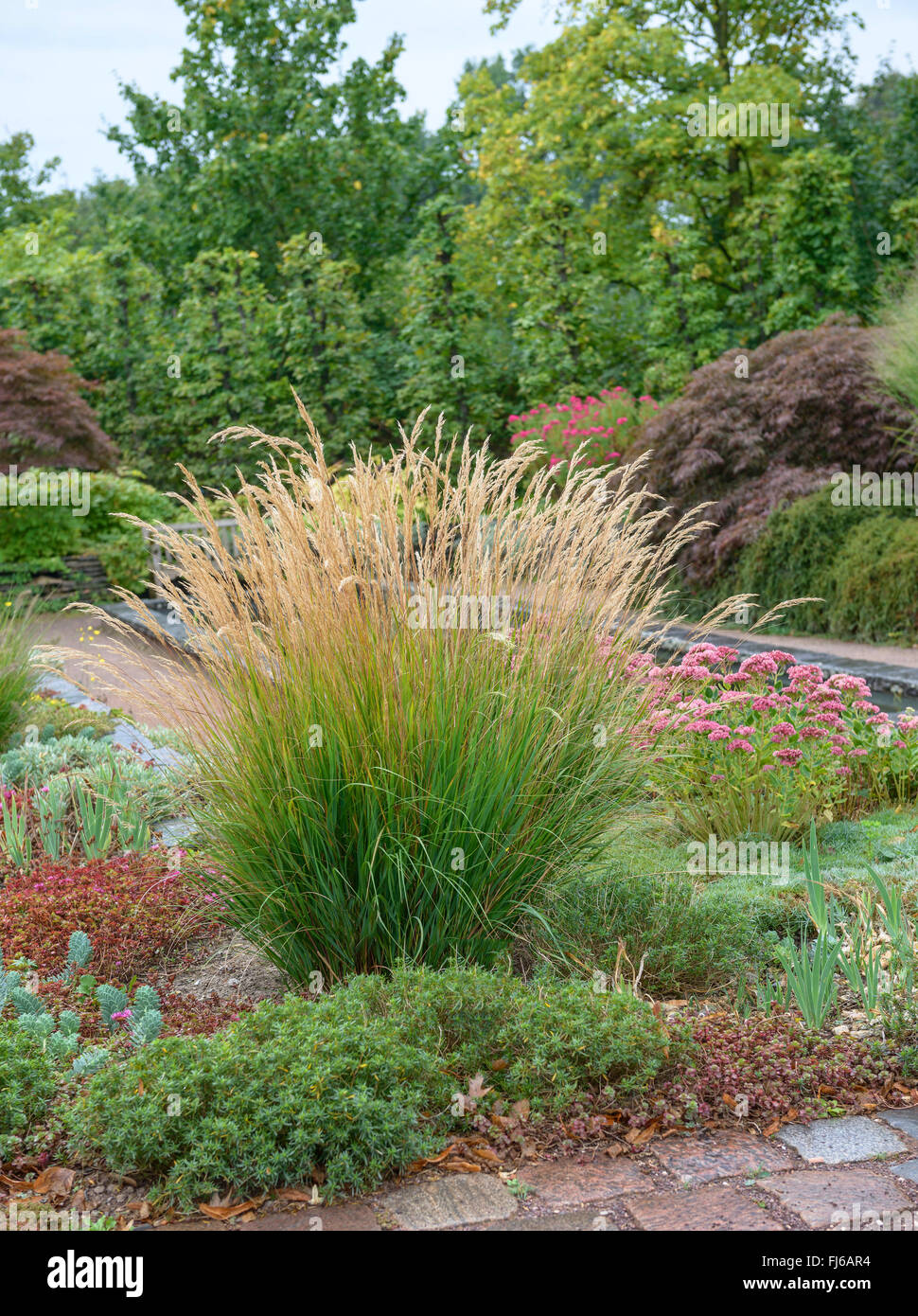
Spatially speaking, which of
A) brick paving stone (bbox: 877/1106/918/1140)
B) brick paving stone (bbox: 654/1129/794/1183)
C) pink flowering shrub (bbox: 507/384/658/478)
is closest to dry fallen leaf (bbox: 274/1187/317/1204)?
brick paving stone (bbox: 654/1129/794/1183)

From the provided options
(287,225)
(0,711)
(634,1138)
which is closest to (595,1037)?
(634,1138)

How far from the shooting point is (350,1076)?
2.17 m

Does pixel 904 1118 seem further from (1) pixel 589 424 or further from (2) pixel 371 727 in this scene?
(1) pixel 589 424

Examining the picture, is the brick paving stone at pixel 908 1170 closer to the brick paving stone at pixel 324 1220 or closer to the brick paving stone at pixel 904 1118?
the brick paving stone at pixel 904 1118

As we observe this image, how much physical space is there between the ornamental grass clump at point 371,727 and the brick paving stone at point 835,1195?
0.97 meters

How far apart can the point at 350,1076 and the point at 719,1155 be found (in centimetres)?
75

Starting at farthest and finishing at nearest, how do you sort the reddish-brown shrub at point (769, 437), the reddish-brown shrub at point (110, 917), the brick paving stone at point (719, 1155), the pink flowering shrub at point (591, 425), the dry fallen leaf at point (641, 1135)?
the pink flowering shrub at point (591, 425) < the reddish-brown shrub at point (769, 437) < the reddish-brown shrub at point (110, 917) < the dry fallen leaf at point (641, 1135) < the brick paving stone at point (719, 1155)

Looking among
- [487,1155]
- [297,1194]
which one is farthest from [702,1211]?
[297,1194]

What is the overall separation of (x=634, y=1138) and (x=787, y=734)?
6.97 feet

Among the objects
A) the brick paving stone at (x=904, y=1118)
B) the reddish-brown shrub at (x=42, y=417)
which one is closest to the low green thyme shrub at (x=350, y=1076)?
the brick paving stone at (x=904, y=1118)

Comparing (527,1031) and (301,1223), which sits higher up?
(527,1031)

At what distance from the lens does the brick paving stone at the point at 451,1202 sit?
1.98 metres

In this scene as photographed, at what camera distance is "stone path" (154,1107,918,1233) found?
1957 millimetres

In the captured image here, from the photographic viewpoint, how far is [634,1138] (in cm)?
225
